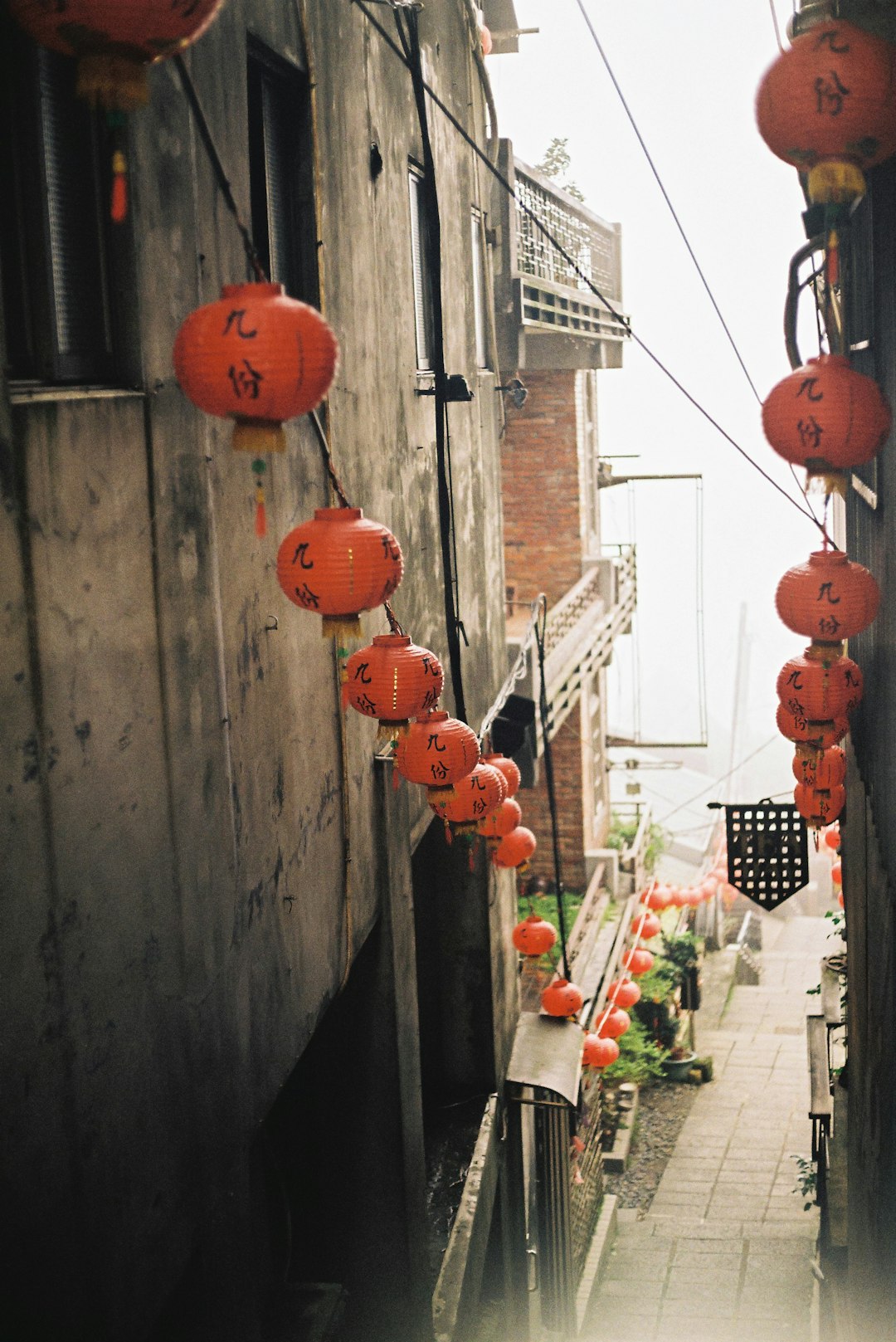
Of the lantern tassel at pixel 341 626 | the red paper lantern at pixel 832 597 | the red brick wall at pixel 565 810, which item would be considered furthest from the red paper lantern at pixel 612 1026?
the lantern tassel at pixel 341 626

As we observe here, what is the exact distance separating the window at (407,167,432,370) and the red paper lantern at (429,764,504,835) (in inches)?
127

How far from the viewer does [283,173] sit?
6758 mm

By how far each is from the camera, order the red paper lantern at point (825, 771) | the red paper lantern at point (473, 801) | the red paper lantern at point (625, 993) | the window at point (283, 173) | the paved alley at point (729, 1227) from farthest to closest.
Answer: the red paper lantern at point (625, 993) → the paved alley at point (729, 1227) → the red paper lantern at point (825, 771) → the red paper lantern at point (473, 801) → the window at point (283, 173)

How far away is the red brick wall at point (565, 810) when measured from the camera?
812 inches

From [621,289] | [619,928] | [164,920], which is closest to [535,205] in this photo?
[621,289]

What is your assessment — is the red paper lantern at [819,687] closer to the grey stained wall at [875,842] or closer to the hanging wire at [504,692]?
the grey stained wall at [875,842]

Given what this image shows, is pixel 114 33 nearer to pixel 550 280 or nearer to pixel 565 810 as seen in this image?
pixel 550 280

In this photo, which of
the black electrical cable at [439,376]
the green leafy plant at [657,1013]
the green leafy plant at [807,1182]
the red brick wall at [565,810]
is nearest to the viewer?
the black electrical cable at [439,376]

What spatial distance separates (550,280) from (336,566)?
14.2 meters

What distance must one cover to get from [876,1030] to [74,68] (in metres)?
6.06

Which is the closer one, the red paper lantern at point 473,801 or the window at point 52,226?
the window at point 52,226

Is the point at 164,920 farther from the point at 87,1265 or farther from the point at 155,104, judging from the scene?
the point at 155,104

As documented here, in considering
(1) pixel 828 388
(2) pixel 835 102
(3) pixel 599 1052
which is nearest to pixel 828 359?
(1) pixel 828 388

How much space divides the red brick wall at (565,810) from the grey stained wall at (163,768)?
13.3 m
